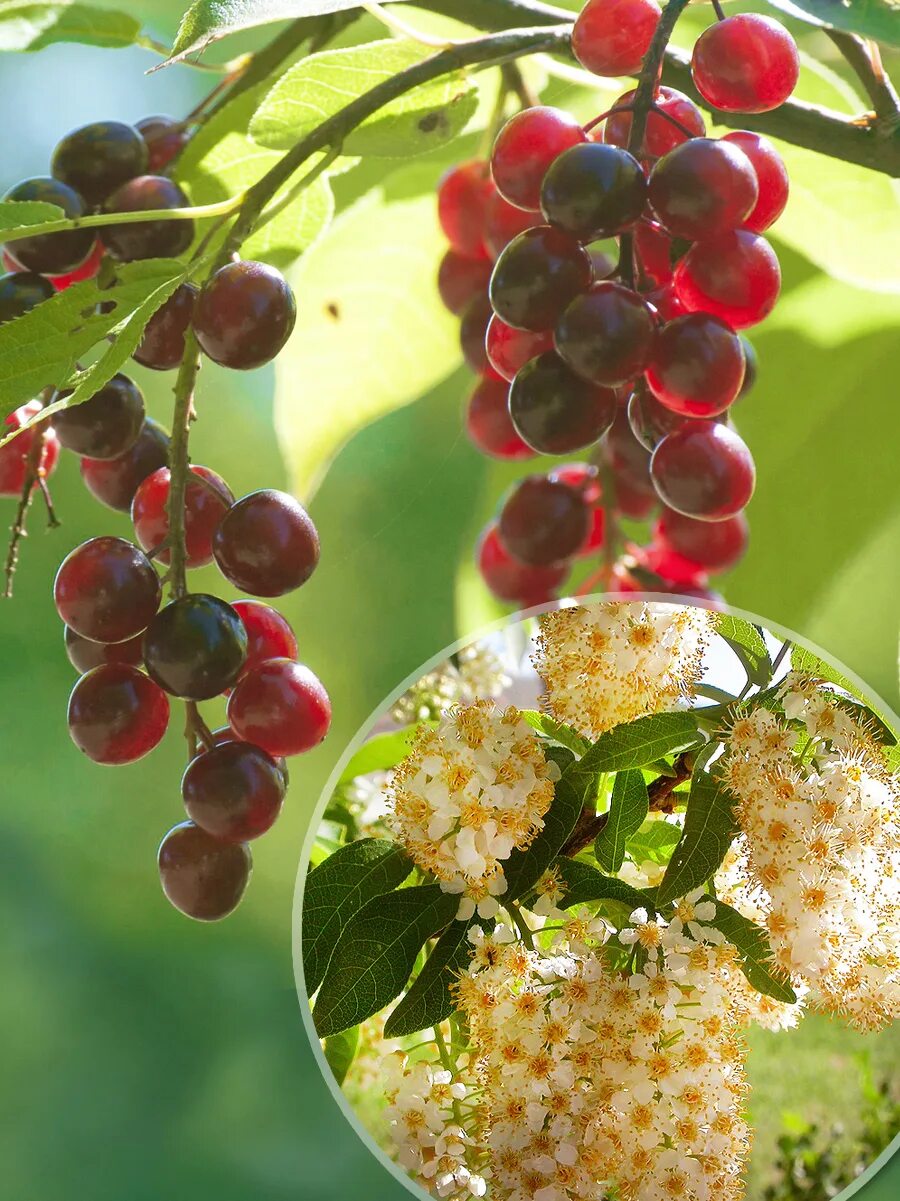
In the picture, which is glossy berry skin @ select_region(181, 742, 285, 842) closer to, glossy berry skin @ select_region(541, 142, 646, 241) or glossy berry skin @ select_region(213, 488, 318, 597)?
glossy berry skin @ select_region(213, 488, 318, 597)

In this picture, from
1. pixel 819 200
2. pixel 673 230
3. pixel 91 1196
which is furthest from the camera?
pixel 91 1196

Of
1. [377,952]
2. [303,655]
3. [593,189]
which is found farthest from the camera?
[303,655]

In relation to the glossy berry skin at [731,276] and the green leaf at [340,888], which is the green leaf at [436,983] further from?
the glossy berry skin at [731,276]

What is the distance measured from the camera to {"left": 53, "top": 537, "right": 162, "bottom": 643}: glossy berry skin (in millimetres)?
332

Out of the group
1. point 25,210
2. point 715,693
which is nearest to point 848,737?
point 715,693

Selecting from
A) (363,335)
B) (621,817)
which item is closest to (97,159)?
(363,335)

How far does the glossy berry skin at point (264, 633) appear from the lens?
362mm

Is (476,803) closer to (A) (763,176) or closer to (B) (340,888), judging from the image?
(B) (340,888)

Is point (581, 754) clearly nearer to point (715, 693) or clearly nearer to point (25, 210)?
point (715, 693)

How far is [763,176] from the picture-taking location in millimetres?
340

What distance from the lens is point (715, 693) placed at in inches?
15.6

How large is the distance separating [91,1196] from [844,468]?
1.40 ft

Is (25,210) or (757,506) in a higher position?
(25,210)

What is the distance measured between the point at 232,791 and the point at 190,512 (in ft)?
0.26
